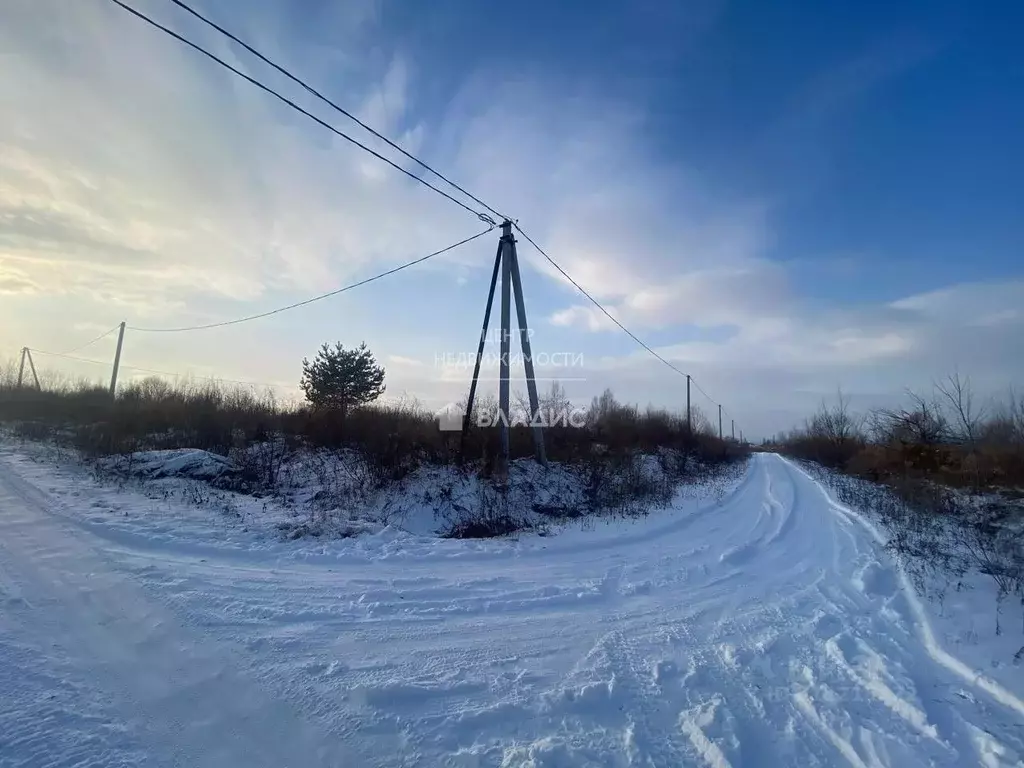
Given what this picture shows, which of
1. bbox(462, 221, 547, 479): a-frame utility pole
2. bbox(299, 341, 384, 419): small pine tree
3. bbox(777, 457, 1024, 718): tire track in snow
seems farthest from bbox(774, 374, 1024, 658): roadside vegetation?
bbox(299, 341, 384, 419): small pine tree

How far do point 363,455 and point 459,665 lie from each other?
30.6 feet

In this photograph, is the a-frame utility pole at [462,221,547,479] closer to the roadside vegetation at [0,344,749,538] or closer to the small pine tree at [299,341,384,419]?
the roadside vegetation at [0,344,749,538]

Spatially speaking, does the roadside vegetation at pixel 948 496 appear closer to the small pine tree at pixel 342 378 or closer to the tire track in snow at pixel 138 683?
the tire track in snow at pixel 138 683

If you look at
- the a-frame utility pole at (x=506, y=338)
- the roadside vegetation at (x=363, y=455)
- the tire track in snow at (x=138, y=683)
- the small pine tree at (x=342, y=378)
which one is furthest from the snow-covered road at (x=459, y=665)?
the small pine tree at (x=342, y=378)

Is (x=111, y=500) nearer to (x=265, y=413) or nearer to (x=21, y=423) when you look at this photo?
(x=265, y=413)

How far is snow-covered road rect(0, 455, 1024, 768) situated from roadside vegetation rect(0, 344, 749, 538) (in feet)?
8.50

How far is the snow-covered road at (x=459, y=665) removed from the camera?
106 inches

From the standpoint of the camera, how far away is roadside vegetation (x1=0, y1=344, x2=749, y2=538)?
388 inches

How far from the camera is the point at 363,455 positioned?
12.3 m

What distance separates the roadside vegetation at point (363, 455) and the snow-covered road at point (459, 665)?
259 cm

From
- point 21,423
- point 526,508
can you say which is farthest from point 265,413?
point 526,508

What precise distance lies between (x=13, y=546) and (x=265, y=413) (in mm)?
11584

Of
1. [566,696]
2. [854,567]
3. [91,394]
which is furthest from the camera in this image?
[91,394]

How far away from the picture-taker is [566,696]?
320 cm
